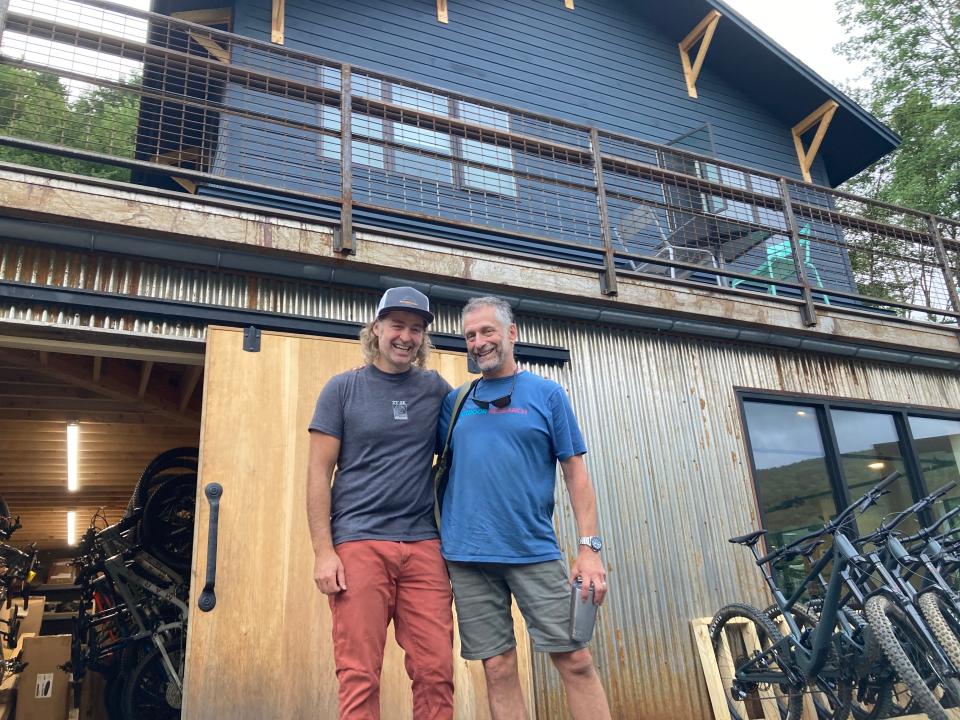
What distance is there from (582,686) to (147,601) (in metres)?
4.90

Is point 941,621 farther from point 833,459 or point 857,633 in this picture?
point 833,459

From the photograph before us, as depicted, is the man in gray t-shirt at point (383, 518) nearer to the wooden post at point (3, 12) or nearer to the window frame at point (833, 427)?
the wooden post at point (3, 12)

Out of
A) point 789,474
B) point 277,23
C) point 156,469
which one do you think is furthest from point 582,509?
point 277,23

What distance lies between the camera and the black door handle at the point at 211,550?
11.5ft

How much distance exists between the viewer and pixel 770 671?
4484 mm

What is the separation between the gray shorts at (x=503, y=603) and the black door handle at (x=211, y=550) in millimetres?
1662

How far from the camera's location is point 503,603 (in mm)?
2438

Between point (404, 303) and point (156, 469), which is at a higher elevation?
point (156, 469)

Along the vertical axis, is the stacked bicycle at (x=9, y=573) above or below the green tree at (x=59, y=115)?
below

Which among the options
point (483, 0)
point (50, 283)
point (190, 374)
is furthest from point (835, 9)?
point (50, 283)

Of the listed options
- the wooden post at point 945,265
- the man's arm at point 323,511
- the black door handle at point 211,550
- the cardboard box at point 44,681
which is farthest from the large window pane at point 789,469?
the cardboard box at point 44,681

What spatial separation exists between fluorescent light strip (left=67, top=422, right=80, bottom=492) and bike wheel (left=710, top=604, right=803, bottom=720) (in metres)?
6.39

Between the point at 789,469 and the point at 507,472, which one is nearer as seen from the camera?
the point at 507,472

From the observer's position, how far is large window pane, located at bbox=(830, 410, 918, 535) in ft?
20.1
